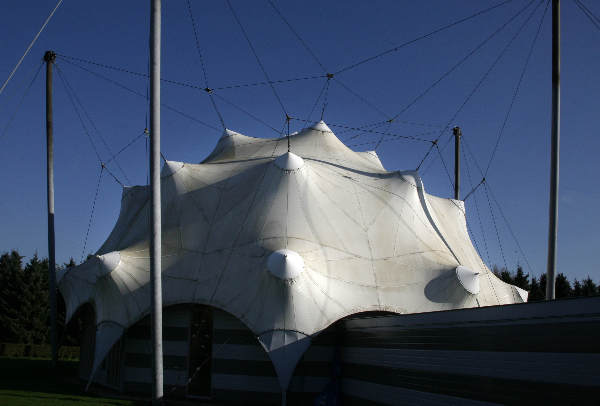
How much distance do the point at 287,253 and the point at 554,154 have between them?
8273 millimetres

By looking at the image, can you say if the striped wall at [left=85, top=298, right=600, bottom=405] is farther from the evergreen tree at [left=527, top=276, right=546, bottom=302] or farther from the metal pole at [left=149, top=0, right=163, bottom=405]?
the evergreen tree at [left=527, top=276, right=546, bottom=302]

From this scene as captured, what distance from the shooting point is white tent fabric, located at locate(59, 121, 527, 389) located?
14586 mm

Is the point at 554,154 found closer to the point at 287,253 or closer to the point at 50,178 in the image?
the point at 287,253

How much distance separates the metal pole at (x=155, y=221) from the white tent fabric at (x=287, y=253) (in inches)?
93.6

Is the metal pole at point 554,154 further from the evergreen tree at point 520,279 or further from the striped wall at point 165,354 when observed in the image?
the evergreen tree at point 520,279

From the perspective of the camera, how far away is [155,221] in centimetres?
1337

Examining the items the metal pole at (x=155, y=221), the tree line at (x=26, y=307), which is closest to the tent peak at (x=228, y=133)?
the metal pole at (x=155, y=221)

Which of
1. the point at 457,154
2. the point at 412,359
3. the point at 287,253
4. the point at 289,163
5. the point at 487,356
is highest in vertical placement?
the point at 457,154

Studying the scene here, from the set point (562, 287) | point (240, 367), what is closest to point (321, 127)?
point (240, 367)

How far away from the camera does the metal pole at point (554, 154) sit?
1579 cm

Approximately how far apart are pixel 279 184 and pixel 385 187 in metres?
3.88

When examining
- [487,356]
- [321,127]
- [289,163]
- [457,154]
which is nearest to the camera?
[487,356]

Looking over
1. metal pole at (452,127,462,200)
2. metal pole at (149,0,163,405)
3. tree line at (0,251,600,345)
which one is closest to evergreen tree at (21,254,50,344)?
tree line at (0,251,600,345)

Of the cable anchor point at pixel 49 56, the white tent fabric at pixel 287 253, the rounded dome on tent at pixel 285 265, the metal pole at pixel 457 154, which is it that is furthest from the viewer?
the metal pole at pixel 457 154
